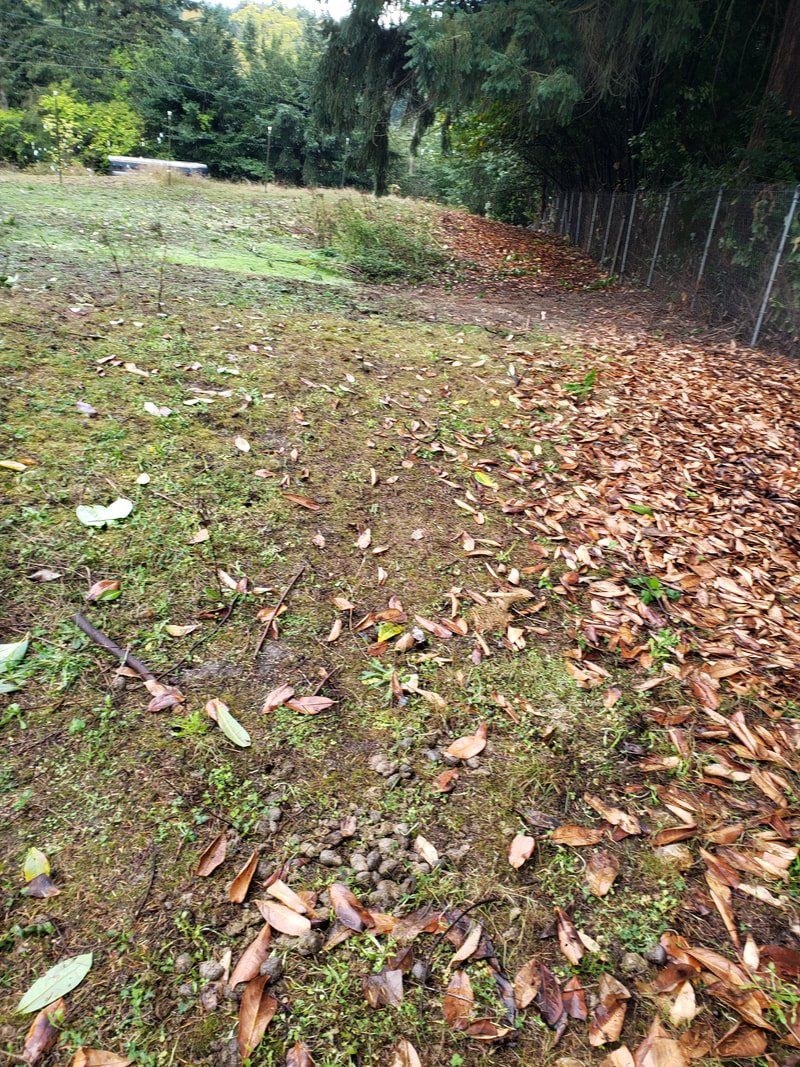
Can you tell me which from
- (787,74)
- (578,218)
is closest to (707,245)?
(787,74)

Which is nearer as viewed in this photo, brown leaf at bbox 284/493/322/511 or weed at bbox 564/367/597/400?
brown leaf at bbox 284/493/322/511

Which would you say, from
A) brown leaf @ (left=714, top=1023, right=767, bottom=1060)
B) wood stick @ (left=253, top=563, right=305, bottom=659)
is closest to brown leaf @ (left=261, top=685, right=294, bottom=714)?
wood stick @ (left=253, top=563, right=305, bottom=659)

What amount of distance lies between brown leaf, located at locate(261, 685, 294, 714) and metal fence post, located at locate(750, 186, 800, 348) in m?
7.16

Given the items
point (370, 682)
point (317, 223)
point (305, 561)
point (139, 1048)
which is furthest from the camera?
point (317, 223)

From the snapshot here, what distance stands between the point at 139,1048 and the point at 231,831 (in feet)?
1.48

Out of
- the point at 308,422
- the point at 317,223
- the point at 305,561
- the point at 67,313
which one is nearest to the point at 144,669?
the point at 305,561

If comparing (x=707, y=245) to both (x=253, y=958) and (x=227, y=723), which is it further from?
(x=253, y=958)

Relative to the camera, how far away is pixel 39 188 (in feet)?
31.1

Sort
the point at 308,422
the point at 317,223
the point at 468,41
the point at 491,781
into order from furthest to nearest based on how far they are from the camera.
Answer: the point at 317,223 → the point at 468,41 → the point at 308,422 → the point at 491,781

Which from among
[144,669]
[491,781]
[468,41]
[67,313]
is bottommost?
[491,781]

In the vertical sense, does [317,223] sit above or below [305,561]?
above

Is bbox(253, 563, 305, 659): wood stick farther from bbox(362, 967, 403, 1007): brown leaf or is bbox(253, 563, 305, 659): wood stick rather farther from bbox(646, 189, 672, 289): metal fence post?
bbox(646, 189, 672, 289): metal fence post

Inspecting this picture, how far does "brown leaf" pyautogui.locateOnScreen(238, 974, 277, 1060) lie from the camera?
124 centimetres

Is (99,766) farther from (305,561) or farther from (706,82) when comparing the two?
(706,82)
